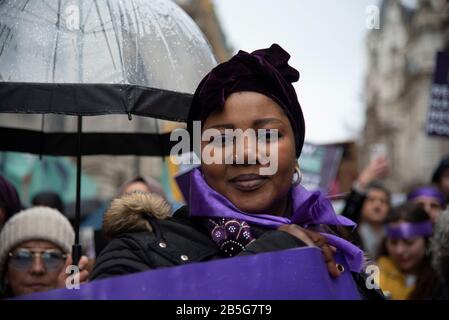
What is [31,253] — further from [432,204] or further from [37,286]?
[432,204]

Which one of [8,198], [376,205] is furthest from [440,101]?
[8,198]

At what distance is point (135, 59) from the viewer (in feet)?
10.7

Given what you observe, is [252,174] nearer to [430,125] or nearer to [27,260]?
[27,260]

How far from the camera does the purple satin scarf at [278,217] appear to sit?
261 cm

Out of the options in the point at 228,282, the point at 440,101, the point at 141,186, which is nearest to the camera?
the point at 228,282

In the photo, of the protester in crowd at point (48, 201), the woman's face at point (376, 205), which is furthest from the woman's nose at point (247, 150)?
the woman's face at point (376, 205)

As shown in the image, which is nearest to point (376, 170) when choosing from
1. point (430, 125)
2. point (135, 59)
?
point (430, 125)

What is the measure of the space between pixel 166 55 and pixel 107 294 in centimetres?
164

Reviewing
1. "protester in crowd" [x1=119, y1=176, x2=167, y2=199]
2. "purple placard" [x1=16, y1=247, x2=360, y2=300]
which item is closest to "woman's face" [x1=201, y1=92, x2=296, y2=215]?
"purple placard" [x1=16, y1=247, x2=360, y2=300]

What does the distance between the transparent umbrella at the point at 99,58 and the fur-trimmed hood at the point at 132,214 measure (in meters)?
0.36

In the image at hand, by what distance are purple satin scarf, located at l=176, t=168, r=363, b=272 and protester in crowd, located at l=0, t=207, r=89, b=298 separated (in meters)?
1.64

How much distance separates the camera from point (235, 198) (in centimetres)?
269

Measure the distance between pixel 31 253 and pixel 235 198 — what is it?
1901 mm

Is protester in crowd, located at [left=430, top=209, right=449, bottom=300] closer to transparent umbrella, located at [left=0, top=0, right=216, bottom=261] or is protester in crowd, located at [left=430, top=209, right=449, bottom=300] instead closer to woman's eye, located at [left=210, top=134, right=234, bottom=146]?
transparent umbrella, located at [left=0, top=0, right=216, bottom=261]
